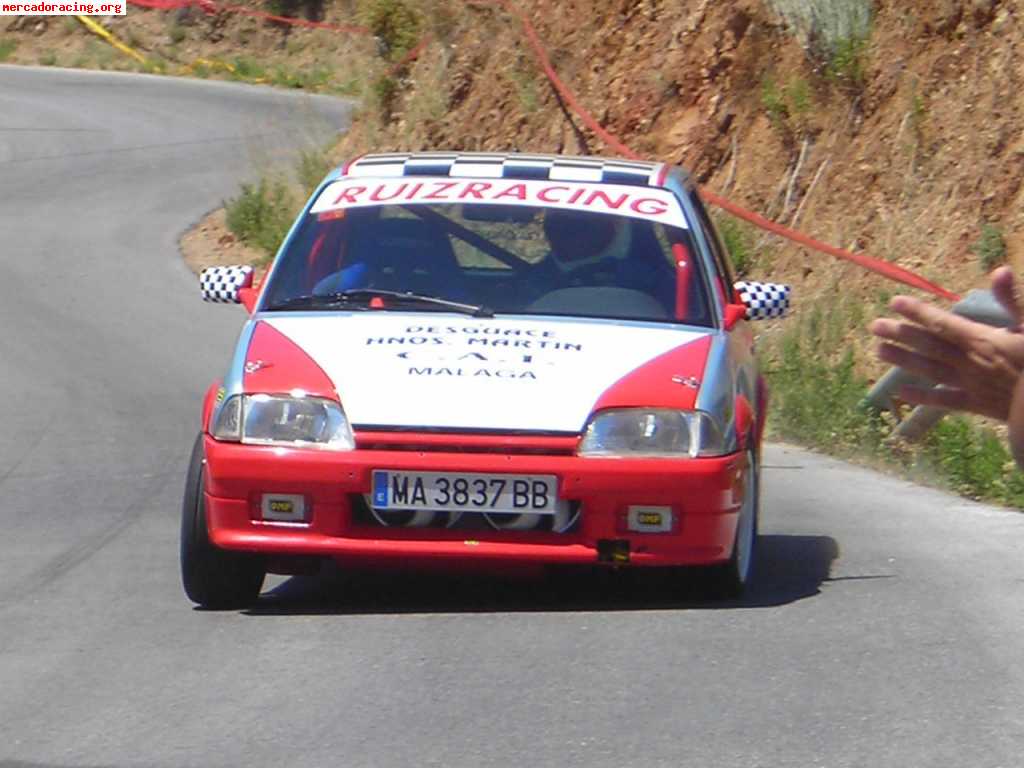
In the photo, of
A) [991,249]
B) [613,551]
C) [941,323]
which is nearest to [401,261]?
[613,551]

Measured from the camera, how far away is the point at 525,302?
294 inches

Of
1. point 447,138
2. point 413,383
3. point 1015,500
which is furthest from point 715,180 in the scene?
point 413,383

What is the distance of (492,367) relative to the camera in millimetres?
6711

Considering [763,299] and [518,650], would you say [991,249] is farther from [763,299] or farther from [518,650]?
[518,650]

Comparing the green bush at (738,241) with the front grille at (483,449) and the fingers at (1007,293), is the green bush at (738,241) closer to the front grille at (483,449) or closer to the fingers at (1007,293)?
the front grille at (483,449)

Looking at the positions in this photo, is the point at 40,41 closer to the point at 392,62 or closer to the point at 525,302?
the point at 392,62

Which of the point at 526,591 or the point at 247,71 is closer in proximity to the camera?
the point at 526,591

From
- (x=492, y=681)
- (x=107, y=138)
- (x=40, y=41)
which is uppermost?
(x=492, y=681)

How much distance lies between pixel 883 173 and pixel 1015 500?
7159 mm

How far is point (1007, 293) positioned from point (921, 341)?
0.18 meters

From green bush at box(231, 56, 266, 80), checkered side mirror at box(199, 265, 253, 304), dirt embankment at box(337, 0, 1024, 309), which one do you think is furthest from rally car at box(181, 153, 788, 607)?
green bush at box(231, 56, 266, 80)

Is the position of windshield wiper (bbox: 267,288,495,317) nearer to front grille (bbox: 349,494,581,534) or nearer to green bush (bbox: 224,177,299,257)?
front grille (bbox: 349,494,581,534)

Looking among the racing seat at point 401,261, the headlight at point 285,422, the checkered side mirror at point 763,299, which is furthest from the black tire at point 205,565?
the checkered side mirror at point 763,299

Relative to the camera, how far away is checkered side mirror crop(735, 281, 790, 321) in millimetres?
7887
